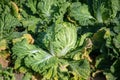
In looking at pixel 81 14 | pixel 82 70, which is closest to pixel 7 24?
pixel 81 14

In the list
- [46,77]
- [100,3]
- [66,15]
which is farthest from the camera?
[66,15]

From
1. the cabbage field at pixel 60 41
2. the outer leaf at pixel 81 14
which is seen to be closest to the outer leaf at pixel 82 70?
the cabbage field at pixel 60 41

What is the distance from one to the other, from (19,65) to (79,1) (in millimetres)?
2309

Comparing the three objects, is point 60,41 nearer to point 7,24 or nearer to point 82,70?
point 82,70

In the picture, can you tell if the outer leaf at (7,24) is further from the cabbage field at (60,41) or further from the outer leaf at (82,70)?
the outer leaf at (82,70)

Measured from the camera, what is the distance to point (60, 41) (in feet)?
20.1

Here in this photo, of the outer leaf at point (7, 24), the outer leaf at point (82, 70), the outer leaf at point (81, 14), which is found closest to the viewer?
the outer leaf at point (82, 70)

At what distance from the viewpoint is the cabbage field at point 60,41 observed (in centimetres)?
602

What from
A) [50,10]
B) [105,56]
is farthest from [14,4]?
[105,56]

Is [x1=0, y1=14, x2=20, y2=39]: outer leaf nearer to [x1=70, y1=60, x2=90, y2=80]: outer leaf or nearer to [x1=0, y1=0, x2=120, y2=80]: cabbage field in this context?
[x1=0, y1=0, x2=120, y2=80]: cabbage field

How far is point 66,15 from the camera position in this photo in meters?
7.22

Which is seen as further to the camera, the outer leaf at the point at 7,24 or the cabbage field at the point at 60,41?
the outer leaf at the point at 7,24

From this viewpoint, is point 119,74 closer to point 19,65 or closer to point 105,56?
point 105,56

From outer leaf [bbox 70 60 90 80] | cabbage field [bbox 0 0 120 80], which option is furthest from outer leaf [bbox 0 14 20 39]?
outer leaf [bbox 70 60 90 80]
